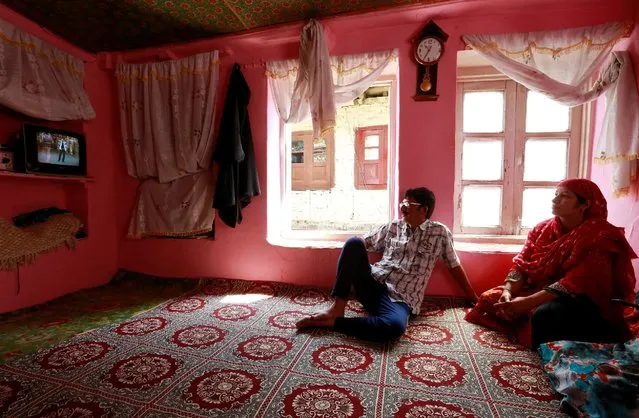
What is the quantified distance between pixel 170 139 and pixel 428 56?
2132 millimetres

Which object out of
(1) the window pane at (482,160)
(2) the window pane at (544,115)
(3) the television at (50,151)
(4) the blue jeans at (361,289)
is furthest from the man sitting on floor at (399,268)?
(3) the television at (50,151)

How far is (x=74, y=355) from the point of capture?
1.52m

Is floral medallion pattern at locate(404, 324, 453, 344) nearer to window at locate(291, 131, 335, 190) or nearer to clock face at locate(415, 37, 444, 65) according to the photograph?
window at locate(291, 131, 335, 190)

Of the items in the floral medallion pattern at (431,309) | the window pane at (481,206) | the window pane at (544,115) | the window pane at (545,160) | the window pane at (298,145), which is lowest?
the floral medallion pattern at (431,309)

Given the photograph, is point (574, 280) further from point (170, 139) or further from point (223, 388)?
point (170, 139)

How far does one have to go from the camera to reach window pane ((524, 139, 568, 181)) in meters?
2.43

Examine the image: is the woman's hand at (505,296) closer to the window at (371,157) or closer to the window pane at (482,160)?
the window pane at (482,160)

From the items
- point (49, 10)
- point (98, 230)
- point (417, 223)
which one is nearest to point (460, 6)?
point (417, 223)

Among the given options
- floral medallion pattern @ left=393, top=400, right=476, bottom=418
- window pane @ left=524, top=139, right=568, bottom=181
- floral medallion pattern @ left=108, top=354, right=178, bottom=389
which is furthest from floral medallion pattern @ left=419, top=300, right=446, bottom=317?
floral medallion pattern @ left=108, top=354, right=178, bottom=389

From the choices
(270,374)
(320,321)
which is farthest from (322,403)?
(320,321)

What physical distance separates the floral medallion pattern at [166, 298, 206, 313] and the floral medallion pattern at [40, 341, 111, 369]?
1.80 feet

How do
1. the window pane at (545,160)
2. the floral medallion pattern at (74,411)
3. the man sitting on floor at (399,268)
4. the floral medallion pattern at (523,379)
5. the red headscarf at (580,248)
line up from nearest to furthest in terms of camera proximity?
the floral medallion pattern at (74,411), the floral medallion pattern at (523,379), the red headscarf at (580,248), the man sitting on floor at (399,268), the window pane at (545,160)

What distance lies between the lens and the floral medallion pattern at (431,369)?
132 centimetres

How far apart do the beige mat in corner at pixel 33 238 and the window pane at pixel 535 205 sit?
142 inches
